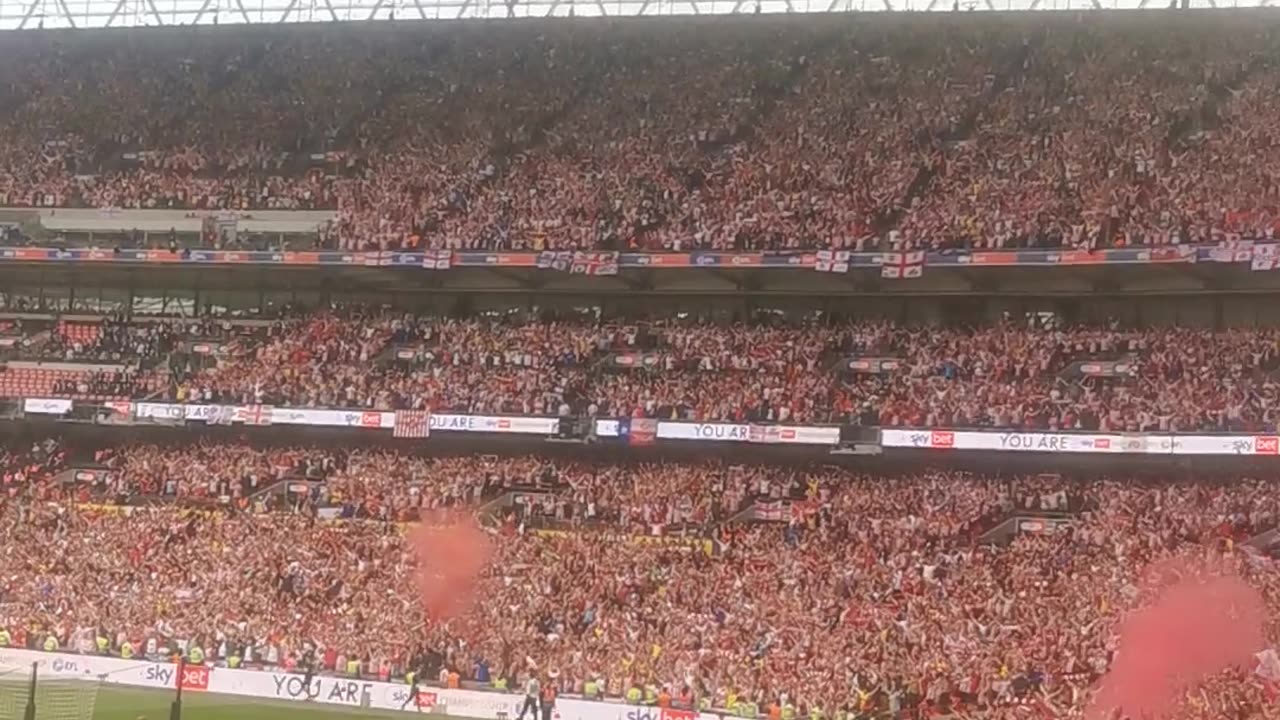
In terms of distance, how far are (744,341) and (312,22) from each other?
2323 centimetres

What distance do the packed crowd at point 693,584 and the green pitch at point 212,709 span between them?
97cm

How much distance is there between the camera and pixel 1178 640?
21109mm

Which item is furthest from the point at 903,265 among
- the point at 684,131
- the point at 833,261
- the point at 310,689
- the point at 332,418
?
the point at 310,689

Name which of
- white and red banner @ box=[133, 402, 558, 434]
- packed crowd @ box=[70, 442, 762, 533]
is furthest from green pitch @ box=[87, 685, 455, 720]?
white and red banner @ box=[133, 402, 558, 434]

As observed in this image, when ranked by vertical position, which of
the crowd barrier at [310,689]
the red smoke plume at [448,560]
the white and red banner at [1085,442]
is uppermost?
the white and red banner at [1085,442]

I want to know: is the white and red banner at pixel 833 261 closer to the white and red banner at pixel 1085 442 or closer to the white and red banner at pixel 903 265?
the white and red banner at pixel 903 265

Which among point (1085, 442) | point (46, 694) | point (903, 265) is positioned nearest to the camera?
point (46, 694)

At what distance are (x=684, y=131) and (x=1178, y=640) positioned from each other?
20.1m

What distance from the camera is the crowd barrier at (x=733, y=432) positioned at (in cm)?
2475

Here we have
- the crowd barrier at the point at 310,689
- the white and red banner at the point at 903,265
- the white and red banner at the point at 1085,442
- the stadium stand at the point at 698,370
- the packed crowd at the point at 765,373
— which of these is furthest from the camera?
the white and red banner at the point at 903,265

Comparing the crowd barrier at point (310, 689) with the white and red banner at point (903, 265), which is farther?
the white and red banner at point (903, 265)

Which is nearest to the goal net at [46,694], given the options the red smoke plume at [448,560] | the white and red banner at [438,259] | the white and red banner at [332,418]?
the red smoke plume at [448,560]

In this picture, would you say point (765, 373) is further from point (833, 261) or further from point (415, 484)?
point (415, 484)

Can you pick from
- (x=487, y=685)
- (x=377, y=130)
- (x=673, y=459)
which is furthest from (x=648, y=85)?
(x=487, y=685)
